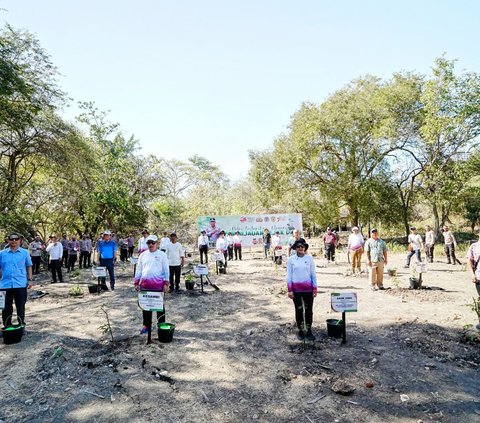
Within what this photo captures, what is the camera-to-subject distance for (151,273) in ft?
18.4

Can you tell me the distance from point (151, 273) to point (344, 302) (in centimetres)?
334

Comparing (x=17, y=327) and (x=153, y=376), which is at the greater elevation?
(x=17, y=327)

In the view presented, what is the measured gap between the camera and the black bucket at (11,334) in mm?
5621

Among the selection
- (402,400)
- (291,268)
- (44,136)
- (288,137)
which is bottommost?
(402,400)

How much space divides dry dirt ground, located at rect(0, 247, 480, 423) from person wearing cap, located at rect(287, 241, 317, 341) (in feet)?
1.71

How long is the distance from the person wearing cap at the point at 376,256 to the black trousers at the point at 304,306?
4.31m

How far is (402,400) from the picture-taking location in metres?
3.83

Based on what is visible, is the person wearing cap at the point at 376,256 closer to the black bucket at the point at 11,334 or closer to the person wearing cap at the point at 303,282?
the person wearing cap at the point at 303,282

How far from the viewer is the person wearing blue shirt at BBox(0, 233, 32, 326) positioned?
587 cm

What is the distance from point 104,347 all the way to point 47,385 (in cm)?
122

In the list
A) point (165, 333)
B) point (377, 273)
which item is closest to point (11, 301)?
point (165, 333)

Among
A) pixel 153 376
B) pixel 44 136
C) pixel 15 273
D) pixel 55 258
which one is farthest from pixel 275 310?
pixel 44 136

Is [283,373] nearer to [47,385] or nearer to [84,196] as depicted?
[47,385]

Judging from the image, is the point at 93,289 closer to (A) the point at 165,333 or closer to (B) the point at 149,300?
(A) the point at 165,333
